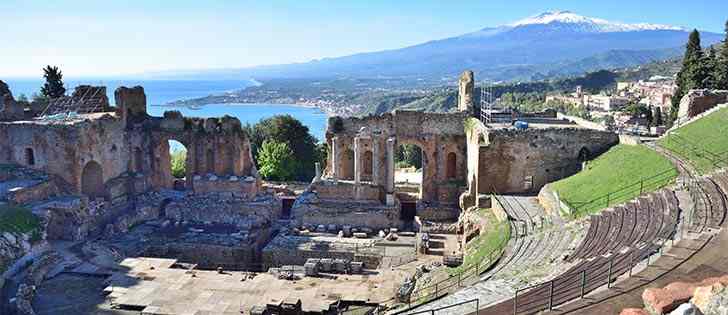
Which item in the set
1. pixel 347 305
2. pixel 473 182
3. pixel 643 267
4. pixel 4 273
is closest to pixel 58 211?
pixel 4 273

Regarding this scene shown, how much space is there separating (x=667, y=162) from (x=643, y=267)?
573 inches

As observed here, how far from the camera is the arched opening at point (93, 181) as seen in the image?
3838 cm

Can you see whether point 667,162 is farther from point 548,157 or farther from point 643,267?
point 643,267

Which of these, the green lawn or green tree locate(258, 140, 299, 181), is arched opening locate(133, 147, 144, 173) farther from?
green tree locate(258, 140, 299, 181)

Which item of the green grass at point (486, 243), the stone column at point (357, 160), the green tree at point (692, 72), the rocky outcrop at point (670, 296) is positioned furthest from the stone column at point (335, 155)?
the rocky outcrop at point (670, 296)

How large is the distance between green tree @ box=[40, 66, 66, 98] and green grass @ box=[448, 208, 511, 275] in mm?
38015

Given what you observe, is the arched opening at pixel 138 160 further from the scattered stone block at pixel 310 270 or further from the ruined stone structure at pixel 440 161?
the scattered stone block at pixel 310 270

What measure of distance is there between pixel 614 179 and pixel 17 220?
2965 cm

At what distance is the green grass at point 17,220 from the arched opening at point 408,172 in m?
23.1

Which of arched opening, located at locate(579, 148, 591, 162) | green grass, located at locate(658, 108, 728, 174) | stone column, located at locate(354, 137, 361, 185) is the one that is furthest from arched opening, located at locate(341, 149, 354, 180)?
green grass, located at locate(658, 108, 728, 174)

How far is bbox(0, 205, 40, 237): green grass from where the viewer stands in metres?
30.0

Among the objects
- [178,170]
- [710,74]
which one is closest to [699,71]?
[710,74]

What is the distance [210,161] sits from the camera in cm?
4162

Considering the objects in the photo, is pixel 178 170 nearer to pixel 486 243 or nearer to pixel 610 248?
pixel 486 243
